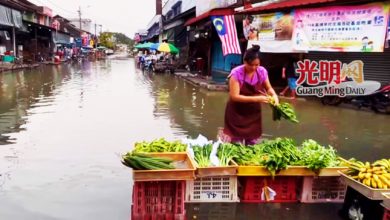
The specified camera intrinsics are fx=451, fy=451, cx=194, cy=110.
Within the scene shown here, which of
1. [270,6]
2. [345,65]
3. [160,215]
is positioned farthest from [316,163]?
[270,6]

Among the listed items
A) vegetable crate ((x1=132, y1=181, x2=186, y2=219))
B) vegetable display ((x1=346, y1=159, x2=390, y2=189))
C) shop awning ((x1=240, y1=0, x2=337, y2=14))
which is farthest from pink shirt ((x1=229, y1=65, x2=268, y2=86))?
shop awning ((x1=240, y1=0, x2=337, y2=14))

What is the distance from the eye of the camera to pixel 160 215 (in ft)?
15.6

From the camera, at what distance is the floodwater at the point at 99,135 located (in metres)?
5.67

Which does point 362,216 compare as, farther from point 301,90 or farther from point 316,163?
point 301,90

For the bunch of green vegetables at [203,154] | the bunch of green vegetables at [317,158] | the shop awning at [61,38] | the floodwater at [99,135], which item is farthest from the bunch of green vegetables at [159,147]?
the shop awning at [61,38]

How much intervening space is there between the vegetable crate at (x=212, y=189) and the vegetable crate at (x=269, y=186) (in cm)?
15

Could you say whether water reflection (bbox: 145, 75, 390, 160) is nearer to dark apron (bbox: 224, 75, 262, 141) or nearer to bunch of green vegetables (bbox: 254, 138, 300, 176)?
dark apron (bbox: 224, 75, 262, 141)

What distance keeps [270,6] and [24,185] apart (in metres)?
13.6

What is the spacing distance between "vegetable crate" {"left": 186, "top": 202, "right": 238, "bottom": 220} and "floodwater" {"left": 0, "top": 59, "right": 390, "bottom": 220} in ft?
0.27

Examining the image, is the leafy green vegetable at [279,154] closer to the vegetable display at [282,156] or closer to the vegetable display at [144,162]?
the vegetable display at [282,156]

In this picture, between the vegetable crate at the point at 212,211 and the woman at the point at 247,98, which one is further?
the woman at the point at 247,98

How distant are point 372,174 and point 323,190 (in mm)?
884

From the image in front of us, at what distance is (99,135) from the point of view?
9898 mm

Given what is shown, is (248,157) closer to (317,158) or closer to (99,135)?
(317,158)
